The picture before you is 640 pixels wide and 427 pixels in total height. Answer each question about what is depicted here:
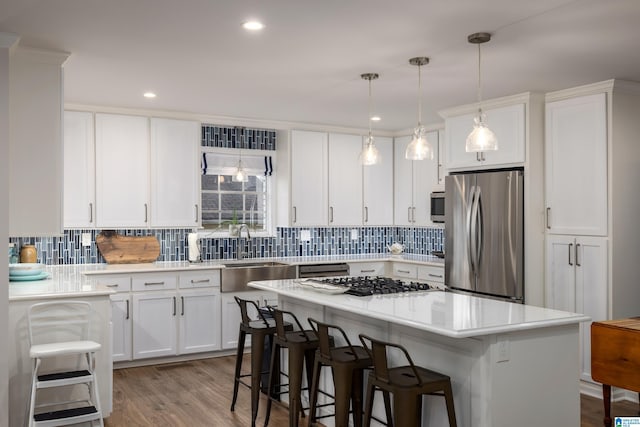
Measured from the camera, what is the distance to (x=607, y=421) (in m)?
3.45

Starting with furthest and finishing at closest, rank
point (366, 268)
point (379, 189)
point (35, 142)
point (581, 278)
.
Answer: point (379, 189) → point (366, 268) → point (581, 278) → point (35, 142)

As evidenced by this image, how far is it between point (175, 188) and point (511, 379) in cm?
406

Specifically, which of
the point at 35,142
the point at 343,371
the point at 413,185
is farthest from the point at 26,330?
the point at 413,185

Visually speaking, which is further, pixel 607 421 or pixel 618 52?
pixel 618 52

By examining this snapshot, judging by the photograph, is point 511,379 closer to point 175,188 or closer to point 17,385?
point 17,385

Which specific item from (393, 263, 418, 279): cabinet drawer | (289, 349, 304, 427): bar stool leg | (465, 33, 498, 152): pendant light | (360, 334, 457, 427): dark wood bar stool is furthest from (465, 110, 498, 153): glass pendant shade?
(393, 263, 418, 279): cabinet drawer

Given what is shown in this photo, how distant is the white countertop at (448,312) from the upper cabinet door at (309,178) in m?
2.82

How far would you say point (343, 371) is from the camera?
122 inches

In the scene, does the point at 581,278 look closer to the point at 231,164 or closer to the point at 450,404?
the point at 450,404

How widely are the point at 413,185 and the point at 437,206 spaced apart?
68 cm

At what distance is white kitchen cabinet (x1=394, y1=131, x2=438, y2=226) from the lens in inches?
263

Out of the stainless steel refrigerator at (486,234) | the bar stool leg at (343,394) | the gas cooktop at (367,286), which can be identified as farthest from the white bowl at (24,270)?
the stainless steel refrigerator at (486,234)

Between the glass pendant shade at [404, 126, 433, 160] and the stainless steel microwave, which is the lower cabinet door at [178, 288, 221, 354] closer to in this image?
the stainless steel microwave

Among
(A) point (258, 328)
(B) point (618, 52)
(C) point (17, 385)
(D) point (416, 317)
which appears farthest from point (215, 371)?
(B) point (618, 52)
